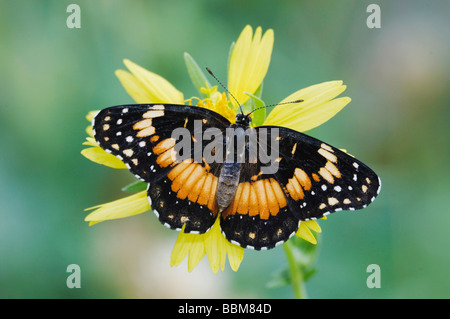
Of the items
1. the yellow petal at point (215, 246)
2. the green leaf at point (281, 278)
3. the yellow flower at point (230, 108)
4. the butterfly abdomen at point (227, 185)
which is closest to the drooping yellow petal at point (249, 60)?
the yellow flower at point (230, 108)

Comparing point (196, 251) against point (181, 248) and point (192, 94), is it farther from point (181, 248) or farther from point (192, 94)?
point (192, 94)

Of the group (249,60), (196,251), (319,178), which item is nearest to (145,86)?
(249,60)

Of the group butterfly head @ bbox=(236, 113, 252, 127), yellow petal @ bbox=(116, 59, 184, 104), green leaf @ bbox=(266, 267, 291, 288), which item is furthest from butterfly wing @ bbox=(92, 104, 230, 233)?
green leaf @ bbox=(266, 267, 291, 288)

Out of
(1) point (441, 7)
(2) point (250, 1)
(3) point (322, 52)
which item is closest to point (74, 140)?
(2) point (250, 1)

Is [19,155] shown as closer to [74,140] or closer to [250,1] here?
[74,140]

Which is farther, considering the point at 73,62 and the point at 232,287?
the point at 73,62

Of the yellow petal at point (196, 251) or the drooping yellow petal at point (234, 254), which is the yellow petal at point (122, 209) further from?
the drooping yellow petal at point (234, 254)
